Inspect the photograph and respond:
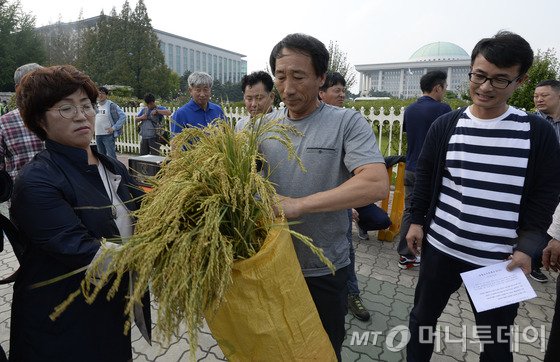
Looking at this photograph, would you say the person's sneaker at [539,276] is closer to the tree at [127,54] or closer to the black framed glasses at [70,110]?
the black framed glasses at [70,110]

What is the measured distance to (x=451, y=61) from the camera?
8012cm

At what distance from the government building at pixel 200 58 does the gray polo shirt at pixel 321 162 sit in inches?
3539

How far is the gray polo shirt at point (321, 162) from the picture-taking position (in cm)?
152

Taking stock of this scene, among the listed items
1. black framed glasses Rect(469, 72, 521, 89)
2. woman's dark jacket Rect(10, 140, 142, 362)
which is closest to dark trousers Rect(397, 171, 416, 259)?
black framed glasses Rect(469, 72, 521, 89)

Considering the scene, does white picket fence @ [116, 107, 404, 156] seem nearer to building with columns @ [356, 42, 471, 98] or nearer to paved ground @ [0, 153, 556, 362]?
paved ground @ [0, 153, 556, 362]

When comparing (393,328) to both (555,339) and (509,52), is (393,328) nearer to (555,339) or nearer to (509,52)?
(555,339)

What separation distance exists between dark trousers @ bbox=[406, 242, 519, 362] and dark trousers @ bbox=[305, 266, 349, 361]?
0.60 meters

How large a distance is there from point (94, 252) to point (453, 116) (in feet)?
6.26

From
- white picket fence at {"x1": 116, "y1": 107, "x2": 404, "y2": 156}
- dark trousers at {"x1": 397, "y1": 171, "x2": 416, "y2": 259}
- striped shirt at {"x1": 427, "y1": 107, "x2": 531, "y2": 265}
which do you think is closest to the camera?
striped shirt at {"x1": 427, "y1": 107, "x2": 531, "y2": 265}

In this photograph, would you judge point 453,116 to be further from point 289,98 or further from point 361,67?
point 361,67

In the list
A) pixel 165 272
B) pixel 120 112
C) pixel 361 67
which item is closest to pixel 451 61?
pixel 361 67

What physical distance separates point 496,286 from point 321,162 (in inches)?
42.8

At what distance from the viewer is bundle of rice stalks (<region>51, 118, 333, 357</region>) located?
956mm

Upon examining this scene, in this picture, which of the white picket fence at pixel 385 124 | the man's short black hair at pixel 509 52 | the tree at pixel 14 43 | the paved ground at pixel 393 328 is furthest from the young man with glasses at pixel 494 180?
the tree at pixel 14 43
